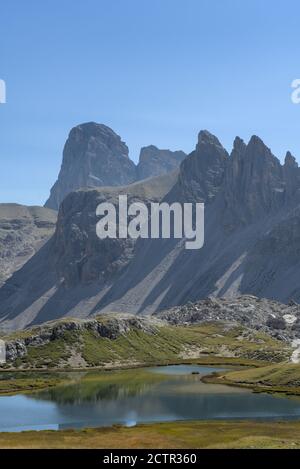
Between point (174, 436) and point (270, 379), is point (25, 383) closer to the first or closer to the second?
point (270, 379)

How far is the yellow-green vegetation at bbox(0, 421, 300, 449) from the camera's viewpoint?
79400mm

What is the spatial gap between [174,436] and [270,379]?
260 feet

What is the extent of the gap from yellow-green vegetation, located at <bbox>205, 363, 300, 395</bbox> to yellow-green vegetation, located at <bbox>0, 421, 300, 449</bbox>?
156 ft

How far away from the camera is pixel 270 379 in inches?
6442

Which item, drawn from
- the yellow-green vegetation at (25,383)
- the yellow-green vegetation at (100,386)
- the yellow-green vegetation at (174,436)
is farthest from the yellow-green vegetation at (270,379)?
the yellow-green vegetation at (174,436)

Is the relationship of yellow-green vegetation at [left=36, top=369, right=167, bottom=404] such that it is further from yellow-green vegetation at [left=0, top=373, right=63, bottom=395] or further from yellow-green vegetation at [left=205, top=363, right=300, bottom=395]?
yellow-green vegetation at [left=205, top=363, right=300, bottom=395]

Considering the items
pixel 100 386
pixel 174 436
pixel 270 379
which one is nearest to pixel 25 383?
pixel 100 386

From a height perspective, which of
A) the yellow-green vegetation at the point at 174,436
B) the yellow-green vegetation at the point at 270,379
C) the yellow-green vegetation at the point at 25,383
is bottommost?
the yellow-green vegetation at the point at 25,383

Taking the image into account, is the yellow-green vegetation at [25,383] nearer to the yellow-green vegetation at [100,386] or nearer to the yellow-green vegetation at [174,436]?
the yellow-green vegetation at [100,386]

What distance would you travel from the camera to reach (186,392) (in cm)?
14888

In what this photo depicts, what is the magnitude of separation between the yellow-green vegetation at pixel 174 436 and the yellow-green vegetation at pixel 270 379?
4751 cm

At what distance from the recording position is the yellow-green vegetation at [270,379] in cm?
15288
